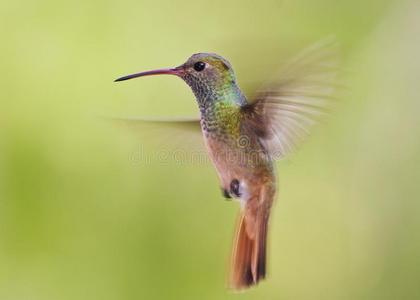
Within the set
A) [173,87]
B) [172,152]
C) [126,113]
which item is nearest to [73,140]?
[126,113]

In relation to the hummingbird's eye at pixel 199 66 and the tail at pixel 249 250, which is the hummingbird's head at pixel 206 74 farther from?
the tail at pixel 249 250

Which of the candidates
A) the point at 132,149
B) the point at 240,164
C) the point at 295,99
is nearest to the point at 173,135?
the point at 240,164

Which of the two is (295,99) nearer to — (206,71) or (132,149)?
(206,71)

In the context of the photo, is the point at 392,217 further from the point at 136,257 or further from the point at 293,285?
the point at 136,257

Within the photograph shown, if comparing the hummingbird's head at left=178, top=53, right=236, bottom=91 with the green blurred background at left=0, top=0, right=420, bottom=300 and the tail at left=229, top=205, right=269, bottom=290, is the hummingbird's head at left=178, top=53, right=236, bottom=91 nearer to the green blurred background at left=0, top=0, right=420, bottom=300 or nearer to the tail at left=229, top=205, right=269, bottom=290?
the tail at left=229, top=205, right=269, bottom=290

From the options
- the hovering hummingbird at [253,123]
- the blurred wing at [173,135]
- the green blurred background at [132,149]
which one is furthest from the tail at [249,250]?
the green blurred background at [132,149]

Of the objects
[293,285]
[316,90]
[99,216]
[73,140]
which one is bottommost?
[293,285]

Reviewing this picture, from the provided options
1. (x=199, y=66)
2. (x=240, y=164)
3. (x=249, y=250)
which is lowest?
(x=249, y=250)
